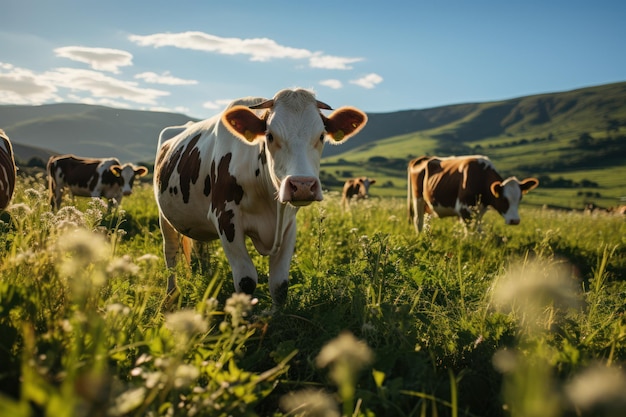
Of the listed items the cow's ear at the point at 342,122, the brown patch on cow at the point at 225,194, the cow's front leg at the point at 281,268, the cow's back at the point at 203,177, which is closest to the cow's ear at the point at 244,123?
the cow's back at the point at 203,177

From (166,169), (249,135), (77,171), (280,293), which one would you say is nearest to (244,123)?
(249,135)

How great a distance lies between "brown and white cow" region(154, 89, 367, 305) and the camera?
3922 mm

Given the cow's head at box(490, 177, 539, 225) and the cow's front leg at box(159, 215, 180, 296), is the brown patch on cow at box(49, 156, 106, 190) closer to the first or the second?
the cow's front leg at box(159, 215, 180, 296)

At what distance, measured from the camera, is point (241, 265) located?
430 centimetres

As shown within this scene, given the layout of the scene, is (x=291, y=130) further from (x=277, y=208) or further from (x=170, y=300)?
(x=170, y=300)

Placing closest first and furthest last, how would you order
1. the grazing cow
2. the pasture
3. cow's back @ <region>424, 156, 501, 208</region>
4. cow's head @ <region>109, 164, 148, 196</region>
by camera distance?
the pasture, the grazing cow, cow's back @ <region>424, 156, 501, 208</region>, cow's head @ <region>109, 164, 148, 196</region>

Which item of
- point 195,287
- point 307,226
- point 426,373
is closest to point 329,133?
point 195,287

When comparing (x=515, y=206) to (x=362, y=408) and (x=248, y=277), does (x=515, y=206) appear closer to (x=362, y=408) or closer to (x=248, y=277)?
(x=248, y=277)

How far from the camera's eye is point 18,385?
1999 mm

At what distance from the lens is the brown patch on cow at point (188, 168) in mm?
5168

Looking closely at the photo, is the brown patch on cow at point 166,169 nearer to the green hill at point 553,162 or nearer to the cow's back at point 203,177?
the cow's back at point 203,177

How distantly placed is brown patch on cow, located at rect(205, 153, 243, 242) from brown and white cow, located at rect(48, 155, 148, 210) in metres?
12.5

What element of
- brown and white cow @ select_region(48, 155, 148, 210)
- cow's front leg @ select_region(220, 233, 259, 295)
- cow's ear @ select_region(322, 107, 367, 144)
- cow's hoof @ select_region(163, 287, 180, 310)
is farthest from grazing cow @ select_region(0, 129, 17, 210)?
brown and white cow @ select_region(48, 155, 148, 210)

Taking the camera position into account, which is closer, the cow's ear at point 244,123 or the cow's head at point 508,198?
the cow's ear at point 244,123
